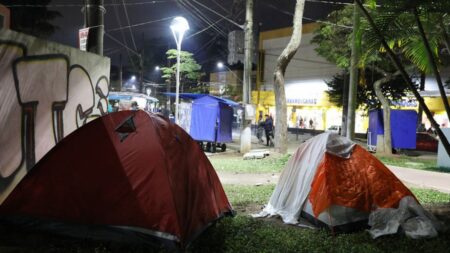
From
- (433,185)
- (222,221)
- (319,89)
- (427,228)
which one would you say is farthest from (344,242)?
(319,89)

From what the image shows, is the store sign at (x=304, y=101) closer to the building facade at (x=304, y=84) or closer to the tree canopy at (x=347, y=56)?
the building facade at (x=304, y=84)

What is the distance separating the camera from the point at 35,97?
268 inches

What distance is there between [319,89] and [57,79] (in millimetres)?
30543

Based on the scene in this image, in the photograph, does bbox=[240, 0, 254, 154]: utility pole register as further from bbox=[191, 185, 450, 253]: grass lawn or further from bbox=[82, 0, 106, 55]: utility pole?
bbox=[191, 185, 450, 253]: grass lawn

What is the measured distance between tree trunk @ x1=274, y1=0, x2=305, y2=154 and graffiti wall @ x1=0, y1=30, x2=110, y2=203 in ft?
29.3

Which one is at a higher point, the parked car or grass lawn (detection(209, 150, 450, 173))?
the parked car

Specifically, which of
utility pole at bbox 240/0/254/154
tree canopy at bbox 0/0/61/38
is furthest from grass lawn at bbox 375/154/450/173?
tree canopy at bbox 0/0/61/38

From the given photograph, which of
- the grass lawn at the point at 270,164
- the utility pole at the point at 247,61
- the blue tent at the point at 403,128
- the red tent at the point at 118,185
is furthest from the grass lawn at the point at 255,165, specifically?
the red tent at the point at 118,185

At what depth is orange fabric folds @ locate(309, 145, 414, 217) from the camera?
6426mm

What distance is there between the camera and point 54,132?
24.2 ft

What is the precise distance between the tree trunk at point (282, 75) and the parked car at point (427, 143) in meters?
9.81

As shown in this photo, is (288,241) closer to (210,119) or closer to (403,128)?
(210,119)

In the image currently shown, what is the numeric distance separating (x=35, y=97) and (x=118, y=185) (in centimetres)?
255

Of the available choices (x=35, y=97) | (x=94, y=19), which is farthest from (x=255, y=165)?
(x=35, y=97)
